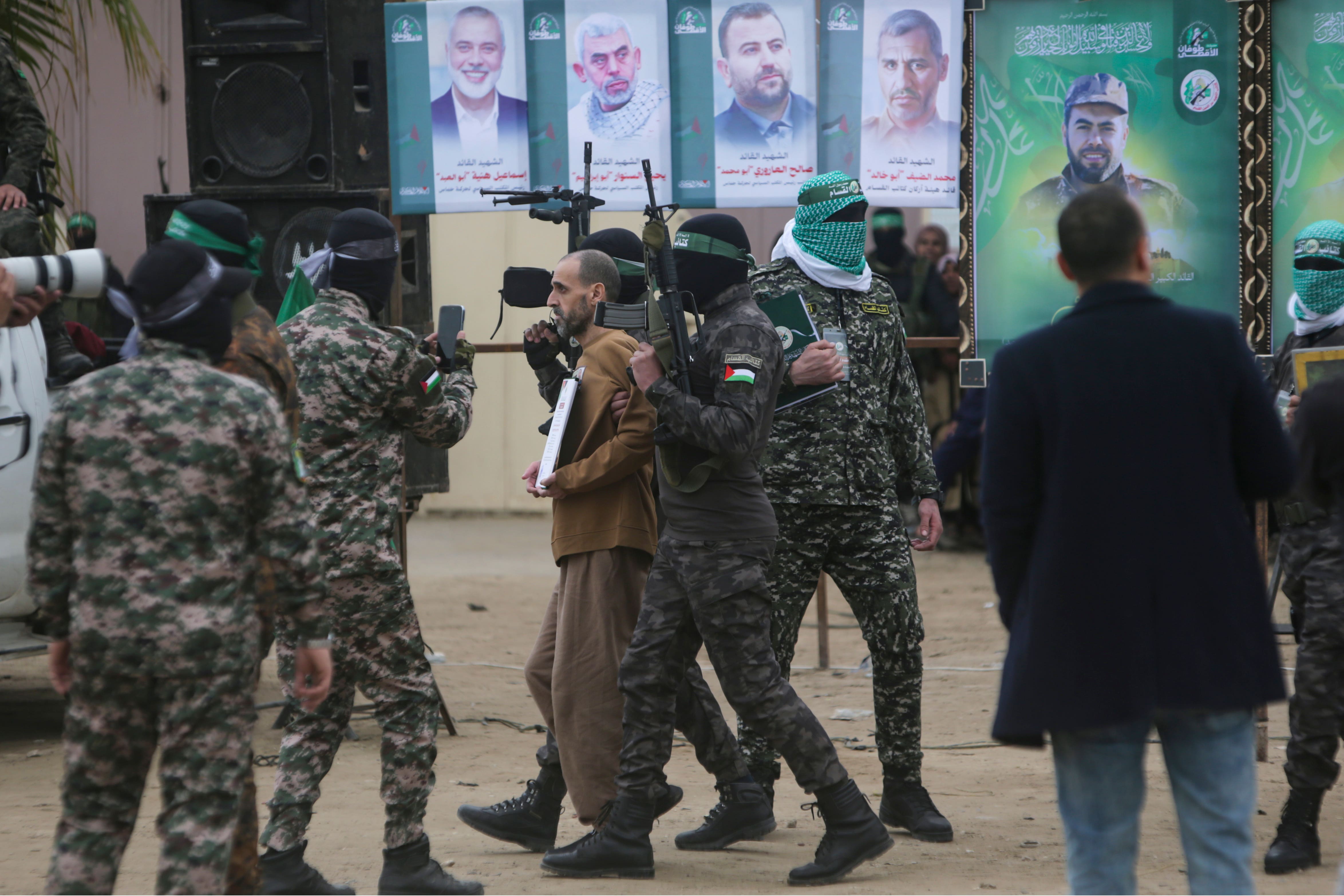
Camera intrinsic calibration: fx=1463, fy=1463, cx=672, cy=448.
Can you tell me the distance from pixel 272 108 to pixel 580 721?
12.5ft

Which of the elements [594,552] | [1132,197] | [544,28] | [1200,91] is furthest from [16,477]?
[1200,91]

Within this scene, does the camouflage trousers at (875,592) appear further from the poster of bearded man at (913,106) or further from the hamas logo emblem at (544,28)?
the hamas logo emblem at (544,28)

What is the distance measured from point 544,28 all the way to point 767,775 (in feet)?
11.6

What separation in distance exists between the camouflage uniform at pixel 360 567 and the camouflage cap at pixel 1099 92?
3.32 metres

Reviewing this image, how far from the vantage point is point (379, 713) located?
4156mm

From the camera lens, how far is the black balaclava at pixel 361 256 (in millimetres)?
4227

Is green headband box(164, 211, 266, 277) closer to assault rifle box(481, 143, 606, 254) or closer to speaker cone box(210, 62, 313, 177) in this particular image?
assault rifle box(481, 143, 606, 254)

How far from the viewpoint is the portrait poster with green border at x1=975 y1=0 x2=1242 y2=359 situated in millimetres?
6031

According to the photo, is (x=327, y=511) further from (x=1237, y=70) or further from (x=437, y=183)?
(x=1237, y=70)

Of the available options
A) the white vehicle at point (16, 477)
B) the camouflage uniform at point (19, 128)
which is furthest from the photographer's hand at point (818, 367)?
the camouflage uniform at point (19, 128)

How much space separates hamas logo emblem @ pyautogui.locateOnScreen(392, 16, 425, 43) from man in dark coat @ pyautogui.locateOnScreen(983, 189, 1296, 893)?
4424 millimetres

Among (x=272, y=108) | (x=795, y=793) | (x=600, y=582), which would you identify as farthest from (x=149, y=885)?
(x=272, y=108)

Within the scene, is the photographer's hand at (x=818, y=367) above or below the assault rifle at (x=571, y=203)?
below

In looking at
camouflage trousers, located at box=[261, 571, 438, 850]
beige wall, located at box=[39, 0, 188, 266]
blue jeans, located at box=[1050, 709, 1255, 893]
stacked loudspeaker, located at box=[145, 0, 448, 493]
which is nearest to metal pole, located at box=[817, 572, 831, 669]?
stacked loudspeaker, located at box=[145, 0, 448, 493]
